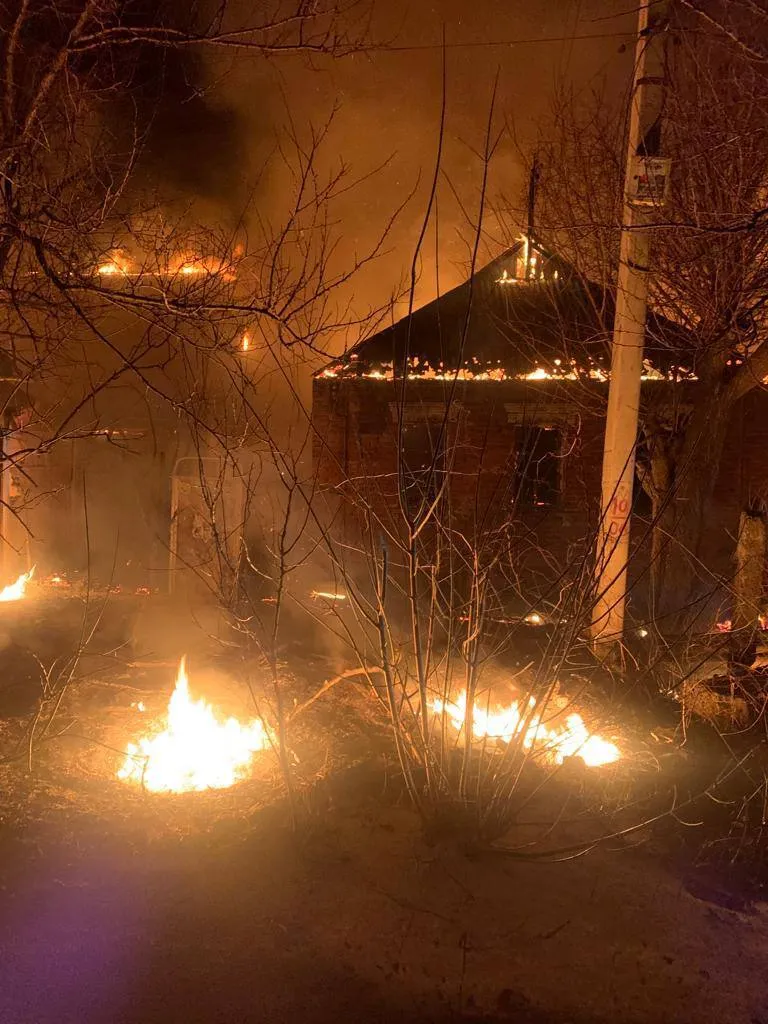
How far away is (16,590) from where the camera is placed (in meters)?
12.3

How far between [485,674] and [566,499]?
745 centimetres

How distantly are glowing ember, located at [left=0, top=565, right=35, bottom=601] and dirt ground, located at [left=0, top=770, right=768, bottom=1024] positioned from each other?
8592 mm

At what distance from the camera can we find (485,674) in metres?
7.79

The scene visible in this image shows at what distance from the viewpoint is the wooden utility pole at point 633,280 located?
7172 mm

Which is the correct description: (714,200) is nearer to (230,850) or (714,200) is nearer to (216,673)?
(216,673)

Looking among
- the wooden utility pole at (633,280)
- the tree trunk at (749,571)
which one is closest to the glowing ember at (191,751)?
the wooden utility pole at (633,280)

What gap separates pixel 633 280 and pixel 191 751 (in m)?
6.31

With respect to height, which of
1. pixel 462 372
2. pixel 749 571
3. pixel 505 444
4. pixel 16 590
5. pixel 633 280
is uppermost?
pixel 633 280

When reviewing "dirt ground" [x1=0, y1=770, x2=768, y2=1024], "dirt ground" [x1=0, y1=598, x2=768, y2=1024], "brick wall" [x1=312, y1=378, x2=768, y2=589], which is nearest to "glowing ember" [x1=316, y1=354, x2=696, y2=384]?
"brick wall" [x1=312, y1=378, x2=768, y2=589]

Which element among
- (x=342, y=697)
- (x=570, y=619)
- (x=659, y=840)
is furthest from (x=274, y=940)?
(x=342, y=697)

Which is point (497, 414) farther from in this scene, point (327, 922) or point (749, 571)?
point (327, 922)

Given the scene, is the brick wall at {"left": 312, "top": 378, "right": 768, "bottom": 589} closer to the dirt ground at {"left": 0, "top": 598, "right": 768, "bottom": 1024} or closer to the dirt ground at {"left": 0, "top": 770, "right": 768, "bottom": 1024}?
the dirt ground at {"left": 0, "top": 598, "right": 768, "bottom": 1024}

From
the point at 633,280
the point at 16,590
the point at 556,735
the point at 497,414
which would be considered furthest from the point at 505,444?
the point at 556,735

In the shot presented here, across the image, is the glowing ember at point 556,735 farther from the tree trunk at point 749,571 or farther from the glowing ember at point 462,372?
Answer: the glowing ember at point 462,372
